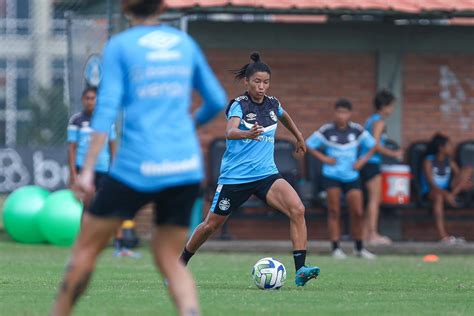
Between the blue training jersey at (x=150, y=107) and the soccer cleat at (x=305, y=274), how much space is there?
16.2 ft

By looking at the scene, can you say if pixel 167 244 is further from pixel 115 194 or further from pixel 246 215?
pixel 246 215

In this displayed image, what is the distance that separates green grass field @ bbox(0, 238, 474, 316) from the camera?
989cm

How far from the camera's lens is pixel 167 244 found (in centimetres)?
738

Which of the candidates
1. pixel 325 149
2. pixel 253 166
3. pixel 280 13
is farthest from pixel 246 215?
pixel 253 166

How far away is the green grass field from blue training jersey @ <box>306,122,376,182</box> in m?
1.39

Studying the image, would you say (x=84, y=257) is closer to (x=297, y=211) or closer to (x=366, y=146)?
(x=297, y=211)

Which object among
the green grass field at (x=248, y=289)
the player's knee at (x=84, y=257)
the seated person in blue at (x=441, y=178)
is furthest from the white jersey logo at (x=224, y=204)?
the seated person in blue at (x=441, y=178)

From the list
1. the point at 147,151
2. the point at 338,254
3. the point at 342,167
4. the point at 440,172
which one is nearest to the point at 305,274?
the point at 147,151

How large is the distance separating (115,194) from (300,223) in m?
5.17

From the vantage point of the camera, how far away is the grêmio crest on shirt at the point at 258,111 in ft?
40.2

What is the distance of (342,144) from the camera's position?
18.4 meters

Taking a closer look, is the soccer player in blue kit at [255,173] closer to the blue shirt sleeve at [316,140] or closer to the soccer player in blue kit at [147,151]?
the soccer player in blue kit at [147,151]

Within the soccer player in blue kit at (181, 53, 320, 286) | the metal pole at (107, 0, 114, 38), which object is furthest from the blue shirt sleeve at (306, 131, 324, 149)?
the soccer player in blue kit at (181, 53, 320, 286)

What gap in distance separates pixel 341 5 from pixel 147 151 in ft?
40.1
